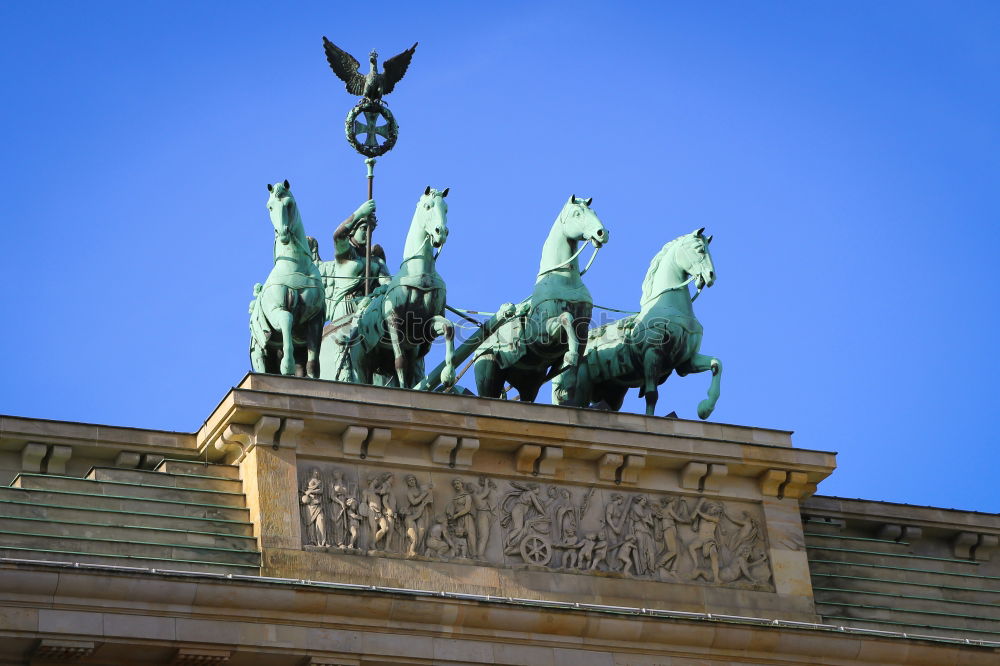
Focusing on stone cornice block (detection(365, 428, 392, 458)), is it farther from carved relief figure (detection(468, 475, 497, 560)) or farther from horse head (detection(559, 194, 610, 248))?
horse head (detection(559, 194, 610, 248))

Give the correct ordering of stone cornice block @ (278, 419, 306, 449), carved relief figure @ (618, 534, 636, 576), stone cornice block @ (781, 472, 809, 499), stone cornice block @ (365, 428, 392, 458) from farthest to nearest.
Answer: stone cornice block @ (781, 472, 809, 499) → carved relief figure @ (618, 534, 636, 576) → stone cornice block @ (365, 428, 392, 458) → stone cornice block @ (278, 419, 306, 449)

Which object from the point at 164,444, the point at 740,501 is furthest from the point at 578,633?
the point at 164,444

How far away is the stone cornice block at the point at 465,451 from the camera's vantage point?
2747 centimetres

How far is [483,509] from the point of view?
2753cm

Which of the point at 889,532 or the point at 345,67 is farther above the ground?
the point at 345,67

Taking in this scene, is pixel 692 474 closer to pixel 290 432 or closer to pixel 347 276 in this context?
pixel 290 432

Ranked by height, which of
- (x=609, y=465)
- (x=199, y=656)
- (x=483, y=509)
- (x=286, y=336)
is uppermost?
(x=286, y=336)

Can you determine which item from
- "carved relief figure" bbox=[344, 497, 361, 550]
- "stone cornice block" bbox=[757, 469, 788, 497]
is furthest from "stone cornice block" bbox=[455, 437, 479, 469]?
"stone cornice block" bbox=[757, 469, 788, 497]

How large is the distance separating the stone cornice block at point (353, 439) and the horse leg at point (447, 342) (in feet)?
6.92

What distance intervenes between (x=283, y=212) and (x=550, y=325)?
370 centimetres

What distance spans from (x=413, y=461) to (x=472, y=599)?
209 cm

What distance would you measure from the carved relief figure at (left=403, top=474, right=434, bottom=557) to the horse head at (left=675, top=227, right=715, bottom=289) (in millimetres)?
5245

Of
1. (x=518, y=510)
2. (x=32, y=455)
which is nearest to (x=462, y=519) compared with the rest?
(x=518, y=510)

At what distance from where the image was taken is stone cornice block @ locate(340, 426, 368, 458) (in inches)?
1062
